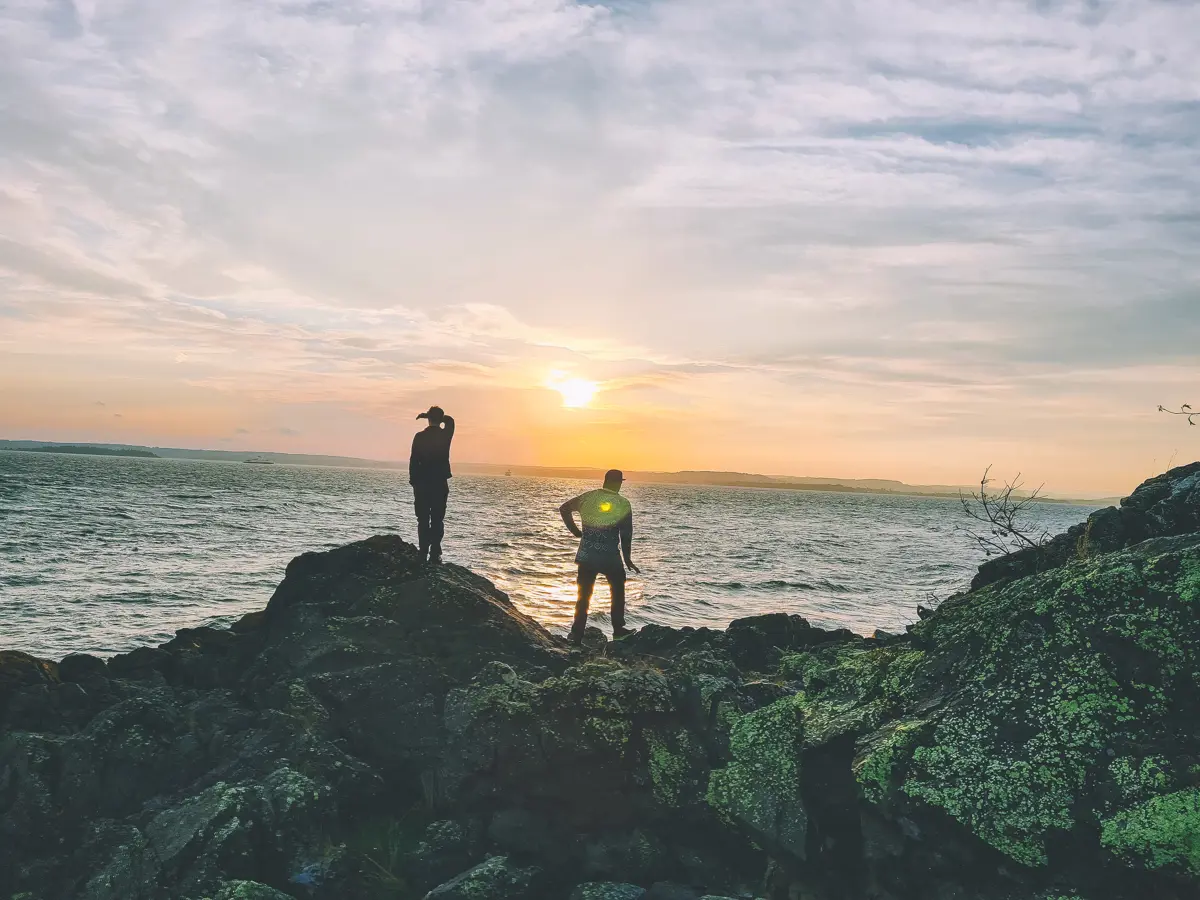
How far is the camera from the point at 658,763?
24.9ft

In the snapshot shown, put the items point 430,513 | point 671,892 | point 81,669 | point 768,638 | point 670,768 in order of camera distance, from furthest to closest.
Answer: point 768,638, point 430,513, point 81,669, point 670,768, point 671,892

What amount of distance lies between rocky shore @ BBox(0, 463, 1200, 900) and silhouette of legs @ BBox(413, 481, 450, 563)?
9.31 ft

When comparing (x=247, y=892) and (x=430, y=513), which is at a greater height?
(x=430, y=513)

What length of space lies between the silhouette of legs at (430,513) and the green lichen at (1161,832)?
11.1 metres

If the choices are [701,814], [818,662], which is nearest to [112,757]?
[701,814]

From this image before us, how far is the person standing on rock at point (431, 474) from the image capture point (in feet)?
45.5

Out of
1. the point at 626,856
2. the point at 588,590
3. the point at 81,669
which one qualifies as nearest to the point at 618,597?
the point at 588,590

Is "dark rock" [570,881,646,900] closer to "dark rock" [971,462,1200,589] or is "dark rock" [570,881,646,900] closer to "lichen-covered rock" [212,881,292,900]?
"lichen-covered rock" [212,881,292,900]

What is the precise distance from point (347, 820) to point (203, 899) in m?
1.65

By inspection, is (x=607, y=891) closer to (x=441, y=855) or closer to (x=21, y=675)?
(x=441, y=855)

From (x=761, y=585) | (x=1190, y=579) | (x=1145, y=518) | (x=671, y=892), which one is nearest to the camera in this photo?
(x=1190, y=579)

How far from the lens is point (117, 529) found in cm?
4766

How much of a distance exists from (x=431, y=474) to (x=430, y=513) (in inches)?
30.1

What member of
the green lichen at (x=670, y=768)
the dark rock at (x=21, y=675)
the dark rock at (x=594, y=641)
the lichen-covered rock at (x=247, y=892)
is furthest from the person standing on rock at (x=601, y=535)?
the dark rock at (x=21, y=675)
